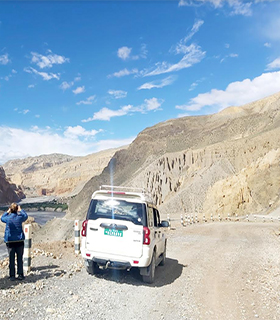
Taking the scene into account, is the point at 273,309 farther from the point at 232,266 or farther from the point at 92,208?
the point at 92,208

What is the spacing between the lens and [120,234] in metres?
7.04

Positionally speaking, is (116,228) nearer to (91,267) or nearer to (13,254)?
(91,267)

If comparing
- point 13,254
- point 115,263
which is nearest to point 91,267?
point 115,263

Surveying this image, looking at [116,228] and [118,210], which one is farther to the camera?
[118,210]

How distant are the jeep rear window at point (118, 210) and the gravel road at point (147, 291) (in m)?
1.53

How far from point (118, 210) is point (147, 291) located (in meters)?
1.96

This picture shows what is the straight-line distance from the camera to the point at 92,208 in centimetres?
759

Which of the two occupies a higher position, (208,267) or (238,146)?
(238,146)

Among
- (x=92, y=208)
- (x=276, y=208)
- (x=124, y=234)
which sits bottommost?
(x=276, y=208)

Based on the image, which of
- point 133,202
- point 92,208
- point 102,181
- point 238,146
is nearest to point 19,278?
point 92,208

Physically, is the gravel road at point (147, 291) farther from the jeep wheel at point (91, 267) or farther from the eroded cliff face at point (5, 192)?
the eroded cliff face at point (5, 192)

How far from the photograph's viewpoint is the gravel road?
5395 mm

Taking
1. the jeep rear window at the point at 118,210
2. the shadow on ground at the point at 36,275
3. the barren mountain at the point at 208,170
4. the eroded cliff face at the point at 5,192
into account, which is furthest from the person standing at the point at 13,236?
the eroded cliff face at the point at 5,192

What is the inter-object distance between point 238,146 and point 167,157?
15620mm
